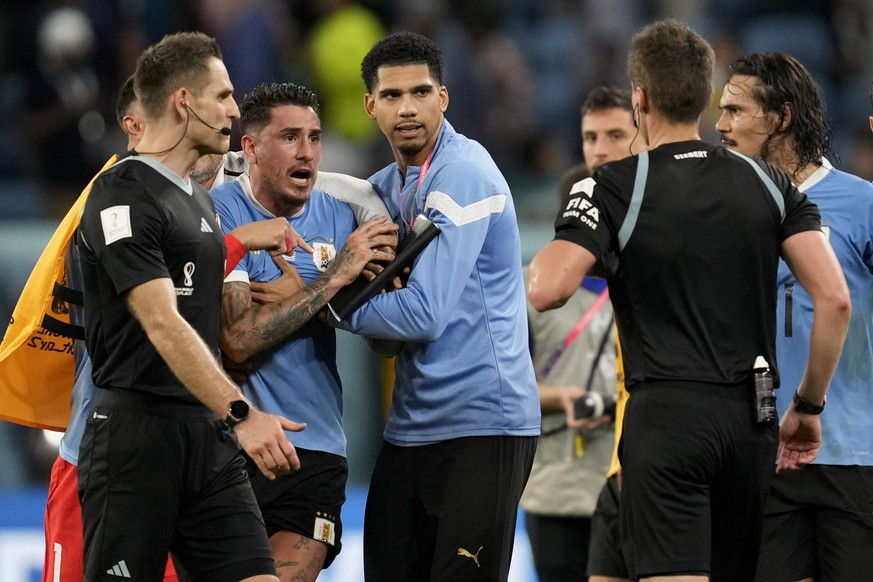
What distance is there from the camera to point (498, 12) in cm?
1303

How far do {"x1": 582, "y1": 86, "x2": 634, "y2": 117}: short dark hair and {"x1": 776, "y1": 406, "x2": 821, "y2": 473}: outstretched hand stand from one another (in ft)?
9.72

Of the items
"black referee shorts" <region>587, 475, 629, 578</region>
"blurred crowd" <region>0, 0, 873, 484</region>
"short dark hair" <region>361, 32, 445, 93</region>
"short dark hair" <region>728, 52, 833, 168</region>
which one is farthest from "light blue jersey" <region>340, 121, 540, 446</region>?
"blurred crowd" <region>0, 0, 873, 484</region>

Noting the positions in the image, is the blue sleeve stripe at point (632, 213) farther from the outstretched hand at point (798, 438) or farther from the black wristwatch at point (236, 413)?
the black wristwatch at point (236, 413)

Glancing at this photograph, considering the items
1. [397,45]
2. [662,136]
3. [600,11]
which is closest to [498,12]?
[600,11]

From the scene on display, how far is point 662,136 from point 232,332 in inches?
68.1

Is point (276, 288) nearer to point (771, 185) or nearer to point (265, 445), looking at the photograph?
point (265, 445)

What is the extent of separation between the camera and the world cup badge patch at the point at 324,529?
5.46 metres

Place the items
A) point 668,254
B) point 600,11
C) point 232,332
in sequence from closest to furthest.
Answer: point 668,254
point 232,332
point 600,11

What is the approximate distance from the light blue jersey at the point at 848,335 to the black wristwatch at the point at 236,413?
7.15ft

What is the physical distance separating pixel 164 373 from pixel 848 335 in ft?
8.52

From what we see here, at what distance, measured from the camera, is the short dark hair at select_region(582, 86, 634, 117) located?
7750 millimetres

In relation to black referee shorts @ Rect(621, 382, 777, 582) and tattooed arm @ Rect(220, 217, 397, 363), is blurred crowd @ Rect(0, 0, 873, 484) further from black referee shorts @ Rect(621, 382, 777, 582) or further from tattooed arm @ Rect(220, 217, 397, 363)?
black referee shorts @ Rect(621, 382, 777, 582)

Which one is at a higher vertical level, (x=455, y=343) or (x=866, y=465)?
(x=455, y=343)

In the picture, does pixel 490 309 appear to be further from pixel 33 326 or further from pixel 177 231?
pixel 33 326
